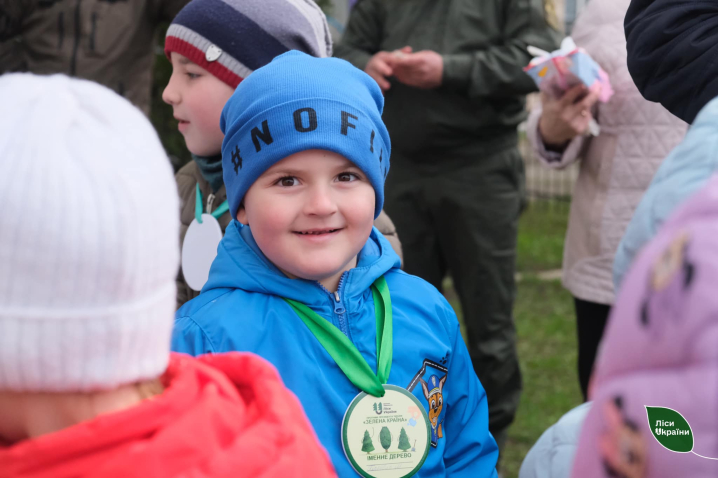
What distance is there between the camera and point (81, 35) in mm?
3379

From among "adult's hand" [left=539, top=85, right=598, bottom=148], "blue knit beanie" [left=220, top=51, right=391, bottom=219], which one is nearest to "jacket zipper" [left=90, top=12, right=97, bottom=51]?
"blue knit beanie" [left=220, top=51, right=391, bottom=219]

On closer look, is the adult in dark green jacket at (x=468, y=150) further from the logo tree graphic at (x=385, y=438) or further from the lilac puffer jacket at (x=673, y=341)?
the lilac puffer jacket at (x=673, y=341)

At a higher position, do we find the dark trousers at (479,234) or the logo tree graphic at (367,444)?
the logo tree graphic at (367,444)

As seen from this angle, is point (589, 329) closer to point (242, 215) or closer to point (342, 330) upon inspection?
point (342, 330)

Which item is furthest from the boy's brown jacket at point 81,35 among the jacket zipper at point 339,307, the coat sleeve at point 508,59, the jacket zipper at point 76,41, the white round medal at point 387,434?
the white round medal at point 387,434

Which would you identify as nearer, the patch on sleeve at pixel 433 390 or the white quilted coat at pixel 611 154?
the patch on sleeve at pixel 433 390

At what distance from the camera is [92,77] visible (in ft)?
11.2

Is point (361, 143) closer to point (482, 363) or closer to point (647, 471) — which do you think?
point (647, 471)

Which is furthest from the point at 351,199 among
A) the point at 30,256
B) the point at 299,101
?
the point at 30,256

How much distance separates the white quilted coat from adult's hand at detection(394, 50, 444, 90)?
58 cm

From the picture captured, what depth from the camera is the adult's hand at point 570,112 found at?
281 centimetres

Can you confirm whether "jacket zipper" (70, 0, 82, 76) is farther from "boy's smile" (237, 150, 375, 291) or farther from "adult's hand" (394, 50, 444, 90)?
"boy's smile" (237, 150, 375, 291)

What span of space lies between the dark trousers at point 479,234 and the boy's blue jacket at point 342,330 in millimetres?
1556

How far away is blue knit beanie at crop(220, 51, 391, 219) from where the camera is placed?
1753mm
